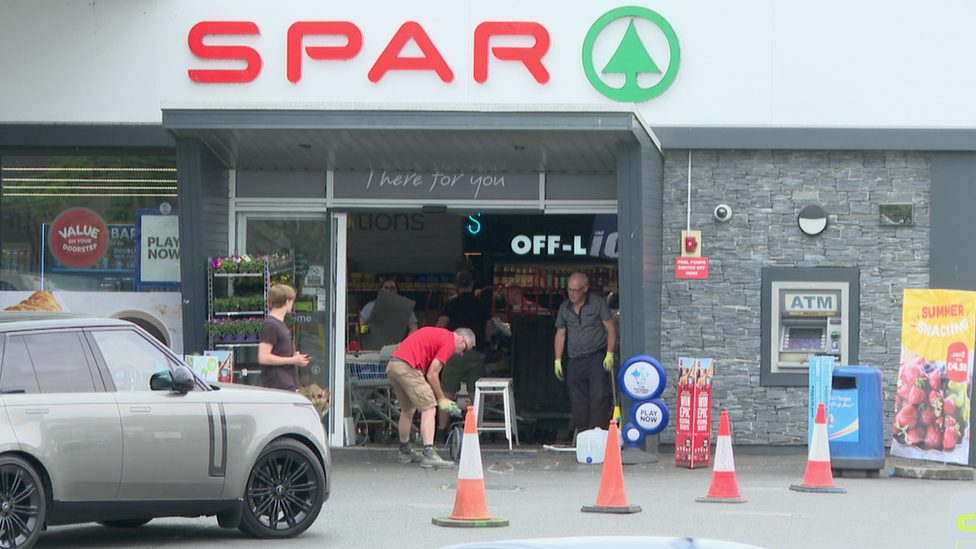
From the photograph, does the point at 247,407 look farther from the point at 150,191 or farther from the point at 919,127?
the point at 919,127

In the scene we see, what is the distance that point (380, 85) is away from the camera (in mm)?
13898

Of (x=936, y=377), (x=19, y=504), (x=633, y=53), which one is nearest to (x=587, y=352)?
(x=633, y=53)

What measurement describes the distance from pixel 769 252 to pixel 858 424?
2619 mm

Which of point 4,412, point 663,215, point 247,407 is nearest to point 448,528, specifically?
point 247,407

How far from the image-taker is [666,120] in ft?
45.4

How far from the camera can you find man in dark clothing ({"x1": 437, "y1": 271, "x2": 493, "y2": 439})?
15.5 meters

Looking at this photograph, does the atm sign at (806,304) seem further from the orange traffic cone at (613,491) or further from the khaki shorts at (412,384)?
the orange traffic cone at (613,491)

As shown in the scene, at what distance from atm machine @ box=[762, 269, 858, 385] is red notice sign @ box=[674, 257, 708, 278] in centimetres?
72

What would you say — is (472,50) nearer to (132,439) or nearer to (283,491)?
(283,491)

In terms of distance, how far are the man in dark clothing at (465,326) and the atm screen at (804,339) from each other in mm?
3934

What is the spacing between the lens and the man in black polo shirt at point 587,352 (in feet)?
45.5

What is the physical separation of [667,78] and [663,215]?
1566 mm

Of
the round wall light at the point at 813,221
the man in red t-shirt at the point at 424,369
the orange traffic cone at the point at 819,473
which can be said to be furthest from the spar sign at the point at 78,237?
the orange traffic cone at the point at 819,473

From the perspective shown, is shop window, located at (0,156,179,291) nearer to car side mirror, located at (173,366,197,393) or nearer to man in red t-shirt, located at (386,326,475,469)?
man in red t-shirt, located at (386,326,475,469)
